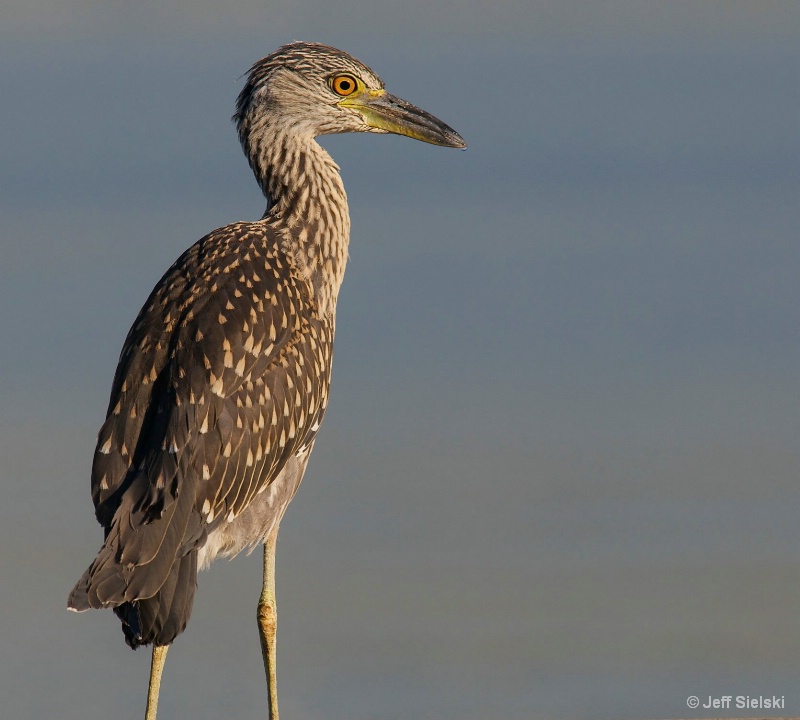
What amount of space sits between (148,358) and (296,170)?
6.86 ft

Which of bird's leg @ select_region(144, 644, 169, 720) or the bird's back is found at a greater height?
the bird's back

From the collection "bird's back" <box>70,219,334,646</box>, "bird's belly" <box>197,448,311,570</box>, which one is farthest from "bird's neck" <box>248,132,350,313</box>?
"bird's belly" <box>197,448,311,570</box>

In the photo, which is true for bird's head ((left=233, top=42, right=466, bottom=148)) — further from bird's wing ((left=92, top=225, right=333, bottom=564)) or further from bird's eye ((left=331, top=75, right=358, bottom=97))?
bird's wing ((left=92, top=225, right=333, bottom=564))

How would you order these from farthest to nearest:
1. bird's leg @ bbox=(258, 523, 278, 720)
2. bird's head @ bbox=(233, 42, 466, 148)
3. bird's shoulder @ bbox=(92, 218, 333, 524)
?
bird's head @ bbox=(233, 42, 466, 148), bird's leg @ bbox=(258, 523, 278, 720), bird's shoulder @ bbox=(92, 218, 333, 524)

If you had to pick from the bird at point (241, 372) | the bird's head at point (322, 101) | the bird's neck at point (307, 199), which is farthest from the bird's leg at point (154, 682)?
the bird's head at point (322, 101)

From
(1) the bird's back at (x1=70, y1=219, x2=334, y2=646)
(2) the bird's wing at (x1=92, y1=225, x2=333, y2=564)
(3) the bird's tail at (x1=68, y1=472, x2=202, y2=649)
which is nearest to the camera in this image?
(3) the bird's tail at (x1=68, y1=472, x2=202, y2=649)

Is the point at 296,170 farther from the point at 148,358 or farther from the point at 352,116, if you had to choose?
the point at 148,358

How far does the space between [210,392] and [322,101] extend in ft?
8.82

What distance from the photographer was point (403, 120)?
31.1 ft

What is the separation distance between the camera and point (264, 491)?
318 inches

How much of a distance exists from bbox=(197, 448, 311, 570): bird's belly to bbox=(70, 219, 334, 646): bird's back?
0.03 feet

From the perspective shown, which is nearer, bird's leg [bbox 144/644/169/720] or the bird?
the bird

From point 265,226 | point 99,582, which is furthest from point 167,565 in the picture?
point 265,226

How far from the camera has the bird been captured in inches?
275
